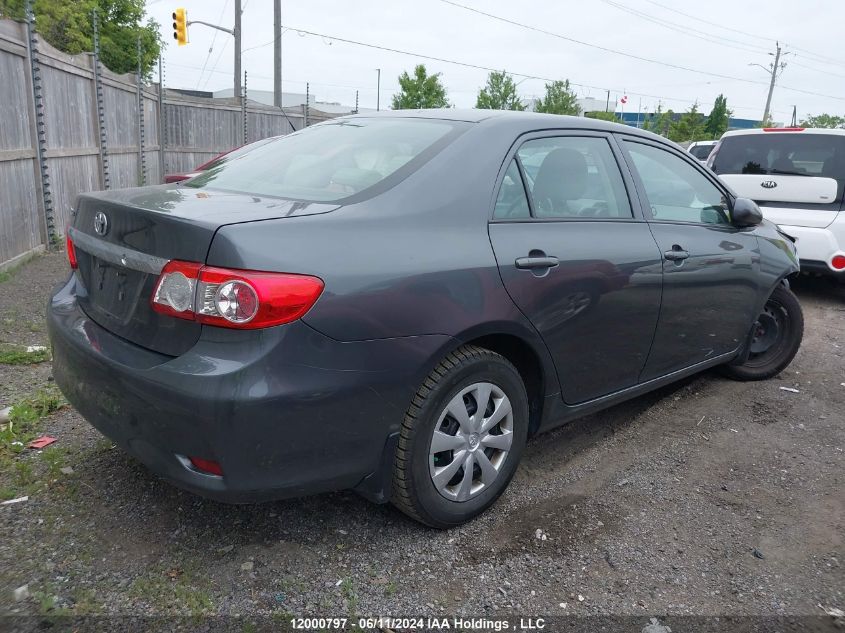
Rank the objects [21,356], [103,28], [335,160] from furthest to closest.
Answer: [103,28]
[21,356]
[335,160]

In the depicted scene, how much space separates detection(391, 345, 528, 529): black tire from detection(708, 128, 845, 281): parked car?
5.55 metres

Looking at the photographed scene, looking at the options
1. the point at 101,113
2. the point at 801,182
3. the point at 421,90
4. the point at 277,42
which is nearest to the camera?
the point at 801,182

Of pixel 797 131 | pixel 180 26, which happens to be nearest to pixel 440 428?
pixel 797 131

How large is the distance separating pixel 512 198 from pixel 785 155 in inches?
233

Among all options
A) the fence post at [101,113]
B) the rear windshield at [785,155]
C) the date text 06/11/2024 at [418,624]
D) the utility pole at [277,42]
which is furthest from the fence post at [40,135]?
the utility pole at [277,42]

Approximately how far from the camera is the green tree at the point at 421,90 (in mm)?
42719

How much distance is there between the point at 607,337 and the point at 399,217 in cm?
129

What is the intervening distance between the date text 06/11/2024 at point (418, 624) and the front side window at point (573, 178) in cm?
163

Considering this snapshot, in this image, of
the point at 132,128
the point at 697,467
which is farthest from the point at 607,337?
the point at 132,128

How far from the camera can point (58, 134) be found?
328 inches

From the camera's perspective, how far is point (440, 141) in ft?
9.57

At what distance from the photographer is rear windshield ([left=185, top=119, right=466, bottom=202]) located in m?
2.78

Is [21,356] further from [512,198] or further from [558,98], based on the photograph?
[558,98]

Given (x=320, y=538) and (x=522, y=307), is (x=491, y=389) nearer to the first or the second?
(x=522, y=307)
